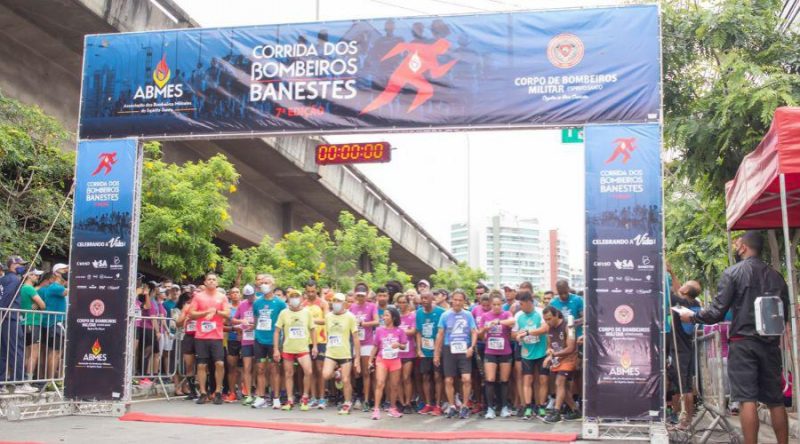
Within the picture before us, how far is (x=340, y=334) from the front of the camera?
13.3m

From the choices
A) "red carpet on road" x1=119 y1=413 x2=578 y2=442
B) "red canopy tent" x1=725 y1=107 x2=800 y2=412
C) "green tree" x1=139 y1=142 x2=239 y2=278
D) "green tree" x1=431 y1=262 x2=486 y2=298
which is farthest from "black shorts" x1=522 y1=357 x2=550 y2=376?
"green tree" x1=431 y1=262 x2=486 y2=298

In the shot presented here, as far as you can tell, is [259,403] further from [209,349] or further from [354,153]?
[354,153]

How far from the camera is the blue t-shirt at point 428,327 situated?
43.9 feet

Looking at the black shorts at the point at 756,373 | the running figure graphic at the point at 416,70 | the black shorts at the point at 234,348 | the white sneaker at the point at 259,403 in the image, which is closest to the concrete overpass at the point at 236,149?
the black shorts at the point at 234,348

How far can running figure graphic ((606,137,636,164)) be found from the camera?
35.4 feet

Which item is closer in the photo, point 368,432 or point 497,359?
point 368,432

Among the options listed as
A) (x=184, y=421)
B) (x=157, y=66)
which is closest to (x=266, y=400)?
(x=184, y=421)

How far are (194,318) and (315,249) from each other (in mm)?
12593

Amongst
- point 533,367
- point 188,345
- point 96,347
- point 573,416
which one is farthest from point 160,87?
point 573,416

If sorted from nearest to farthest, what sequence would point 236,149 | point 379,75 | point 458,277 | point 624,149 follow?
point 624,149
point 379,75
point 236,149
point 458,277

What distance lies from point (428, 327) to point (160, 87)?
18.1 feet

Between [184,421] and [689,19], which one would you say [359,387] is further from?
[689,19]

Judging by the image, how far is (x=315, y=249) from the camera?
26734 mm

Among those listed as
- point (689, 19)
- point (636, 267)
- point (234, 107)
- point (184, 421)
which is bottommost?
point (184, 421)
